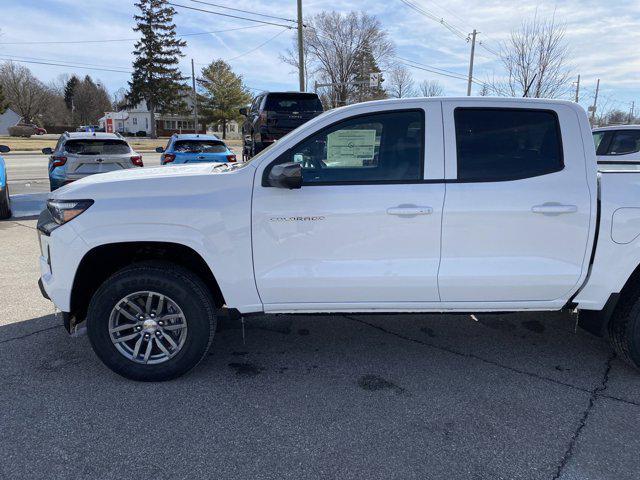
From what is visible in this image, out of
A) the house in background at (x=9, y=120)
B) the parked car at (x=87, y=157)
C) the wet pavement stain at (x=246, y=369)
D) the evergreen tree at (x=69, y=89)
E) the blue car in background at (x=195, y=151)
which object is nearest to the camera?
the wet pavement stain at (x=246, y=369)

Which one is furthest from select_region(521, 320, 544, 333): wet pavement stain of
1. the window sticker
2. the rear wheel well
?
the rear wheel well

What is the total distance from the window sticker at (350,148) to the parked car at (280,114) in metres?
8.65

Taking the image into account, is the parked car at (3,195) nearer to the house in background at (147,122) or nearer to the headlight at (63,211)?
the headlight at (63,211)

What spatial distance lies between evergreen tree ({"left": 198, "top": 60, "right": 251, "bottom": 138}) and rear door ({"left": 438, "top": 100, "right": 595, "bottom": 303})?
209 ft

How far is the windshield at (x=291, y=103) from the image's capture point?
12.1 m

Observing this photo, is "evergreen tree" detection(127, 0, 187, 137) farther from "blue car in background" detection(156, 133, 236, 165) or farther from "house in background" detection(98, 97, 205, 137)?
"blue car in background" detection(156, 133, 236, 165)

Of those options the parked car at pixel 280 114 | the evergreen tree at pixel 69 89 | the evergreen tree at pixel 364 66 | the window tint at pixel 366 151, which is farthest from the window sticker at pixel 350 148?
the evergreen tree at pixel 69 89

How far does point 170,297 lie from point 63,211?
930mm

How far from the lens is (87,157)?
9.02 m

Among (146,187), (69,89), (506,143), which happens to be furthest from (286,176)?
(69,89)

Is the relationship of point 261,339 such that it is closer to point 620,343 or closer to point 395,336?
point 395,336

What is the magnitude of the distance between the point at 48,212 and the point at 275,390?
216 centimetres

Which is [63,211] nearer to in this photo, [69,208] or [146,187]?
[69,208]

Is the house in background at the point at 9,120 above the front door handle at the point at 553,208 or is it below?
above
